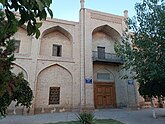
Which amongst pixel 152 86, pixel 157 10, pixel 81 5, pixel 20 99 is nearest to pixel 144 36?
pixel 157 10

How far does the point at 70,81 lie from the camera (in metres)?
15.1

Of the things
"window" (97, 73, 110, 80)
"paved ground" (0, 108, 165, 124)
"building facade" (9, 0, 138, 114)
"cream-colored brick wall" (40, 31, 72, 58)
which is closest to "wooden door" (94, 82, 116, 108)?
"building facade" (9, 0, 138, 114)

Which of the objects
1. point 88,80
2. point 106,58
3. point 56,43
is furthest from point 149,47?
point 56,43

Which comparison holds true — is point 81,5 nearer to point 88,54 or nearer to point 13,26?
point 88,54

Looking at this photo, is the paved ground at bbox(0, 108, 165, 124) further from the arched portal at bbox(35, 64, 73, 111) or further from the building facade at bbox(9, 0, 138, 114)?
the arched portal at bbox(35, 64, 73, 111)

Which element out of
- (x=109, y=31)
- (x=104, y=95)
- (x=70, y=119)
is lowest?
(x=70, y=119)

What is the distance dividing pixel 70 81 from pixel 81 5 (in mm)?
7567

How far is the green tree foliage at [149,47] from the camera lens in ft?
25.5

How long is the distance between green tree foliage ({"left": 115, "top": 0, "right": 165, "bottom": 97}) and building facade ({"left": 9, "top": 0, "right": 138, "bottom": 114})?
5560 mm

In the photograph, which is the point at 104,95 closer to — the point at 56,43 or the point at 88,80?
the point at 88,80

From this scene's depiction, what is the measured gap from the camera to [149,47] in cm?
838

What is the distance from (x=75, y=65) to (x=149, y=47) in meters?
8.01

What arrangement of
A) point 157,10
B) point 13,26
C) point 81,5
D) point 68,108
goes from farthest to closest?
1. point 81,5
2. point 68,108
3. point 157,10
4. point 13,26

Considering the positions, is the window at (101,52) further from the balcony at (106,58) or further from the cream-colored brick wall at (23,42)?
the cream-colored brick wall at (23,42)
